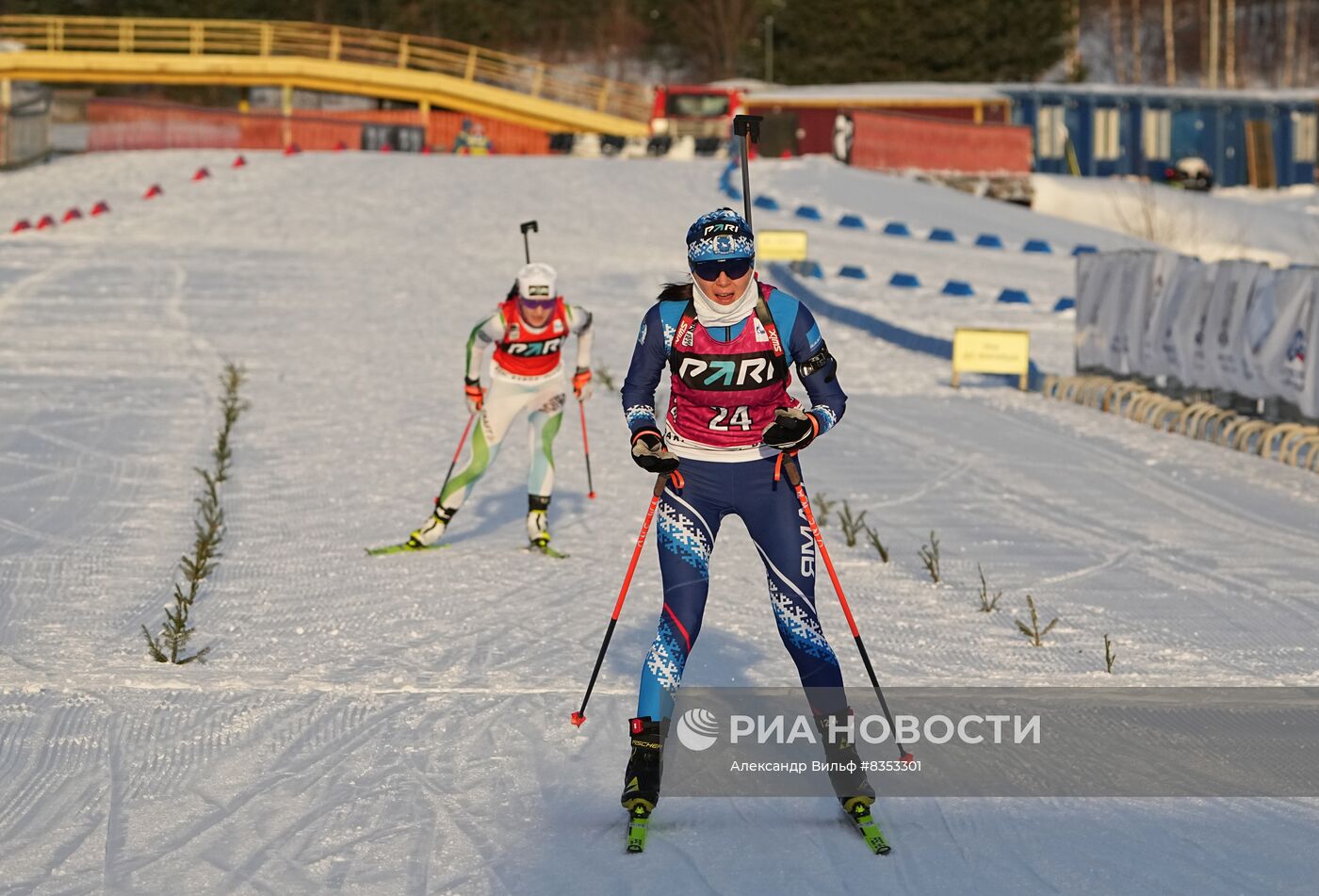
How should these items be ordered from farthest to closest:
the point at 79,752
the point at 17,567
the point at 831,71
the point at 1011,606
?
the point at 831,71 < the point at 17,567 < the point at 1011,606 < the point at 79,752

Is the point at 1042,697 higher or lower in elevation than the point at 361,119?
lower

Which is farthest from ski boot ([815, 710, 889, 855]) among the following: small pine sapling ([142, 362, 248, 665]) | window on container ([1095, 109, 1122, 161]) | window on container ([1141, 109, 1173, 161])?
window on container ([1141, 109, 1173, 161])

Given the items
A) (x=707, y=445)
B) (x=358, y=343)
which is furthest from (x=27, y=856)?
(x=358, y=343)

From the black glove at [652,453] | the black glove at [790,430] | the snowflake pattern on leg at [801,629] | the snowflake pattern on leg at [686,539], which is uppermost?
the black glove at [790,430]

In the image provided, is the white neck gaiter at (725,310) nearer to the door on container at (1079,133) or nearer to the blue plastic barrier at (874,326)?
the blue plastic barrier at (874,326)

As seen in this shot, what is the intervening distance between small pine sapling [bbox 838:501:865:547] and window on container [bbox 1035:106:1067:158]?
41829 millimetres

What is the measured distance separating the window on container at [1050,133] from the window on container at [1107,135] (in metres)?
1.06

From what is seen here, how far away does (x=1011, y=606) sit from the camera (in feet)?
33.9

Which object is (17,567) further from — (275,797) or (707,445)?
(707,445)

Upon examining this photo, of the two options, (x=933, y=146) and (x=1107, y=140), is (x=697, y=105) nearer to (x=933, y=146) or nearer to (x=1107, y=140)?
(x=933, y=146)

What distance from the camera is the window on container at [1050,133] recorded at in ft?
173

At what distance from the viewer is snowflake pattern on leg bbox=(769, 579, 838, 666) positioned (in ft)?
20.5

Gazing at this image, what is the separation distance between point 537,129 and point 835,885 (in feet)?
163

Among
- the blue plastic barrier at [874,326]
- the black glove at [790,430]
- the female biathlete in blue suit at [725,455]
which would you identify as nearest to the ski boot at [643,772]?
the female biathlete in blue suit at [725,455]
